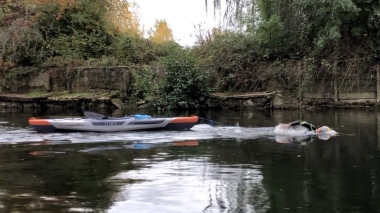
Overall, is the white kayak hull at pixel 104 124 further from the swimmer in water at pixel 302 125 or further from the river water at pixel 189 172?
the swimmer in water at pixel 302 125

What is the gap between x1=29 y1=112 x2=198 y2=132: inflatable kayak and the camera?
16.4 m

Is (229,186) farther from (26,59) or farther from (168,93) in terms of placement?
(26,59)

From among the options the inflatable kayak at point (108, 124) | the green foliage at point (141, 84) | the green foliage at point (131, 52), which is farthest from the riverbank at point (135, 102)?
the inflatable kayak at point (108, 124)

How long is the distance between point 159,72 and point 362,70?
11.8 m

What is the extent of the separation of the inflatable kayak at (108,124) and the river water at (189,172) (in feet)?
1.35

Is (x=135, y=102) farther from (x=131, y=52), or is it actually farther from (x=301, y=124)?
(x=301, y=124)

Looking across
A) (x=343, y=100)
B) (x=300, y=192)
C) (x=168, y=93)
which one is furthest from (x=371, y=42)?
(x=300, y=192)

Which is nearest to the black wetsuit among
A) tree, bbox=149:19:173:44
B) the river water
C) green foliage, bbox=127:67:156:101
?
the river water

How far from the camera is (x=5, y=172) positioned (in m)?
9.69

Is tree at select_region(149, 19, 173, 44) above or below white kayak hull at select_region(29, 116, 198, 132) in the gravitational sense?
above

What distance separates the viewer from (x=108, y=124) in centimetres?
1634

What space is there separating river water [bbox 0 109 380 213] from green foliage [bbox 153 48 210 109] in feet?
37.3

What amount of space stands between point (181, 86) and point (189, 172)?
18.2 m

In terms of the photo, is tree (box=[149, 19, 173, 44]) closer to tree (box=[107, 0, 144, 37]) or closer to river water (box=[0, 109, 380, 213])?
tree (box=[107, 0, 144, 37])
